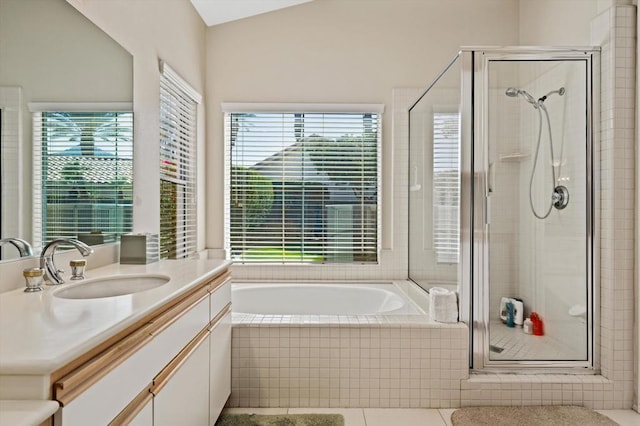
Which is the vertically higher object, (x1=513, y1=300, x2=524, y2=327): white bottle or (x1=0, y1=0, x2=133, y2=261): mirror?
(x1=0, y1=0, x2=133, y2=261): mirror

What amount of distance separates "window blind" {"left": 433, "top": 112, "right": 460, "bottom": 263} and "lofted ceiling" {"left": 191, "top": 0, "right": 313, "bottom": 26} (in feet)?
5.52

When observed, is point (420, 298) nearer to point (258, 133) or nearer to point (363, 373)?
point (363, 373)

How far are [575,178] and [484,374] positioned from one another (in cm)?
128

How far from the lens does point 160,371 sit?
1.24 m

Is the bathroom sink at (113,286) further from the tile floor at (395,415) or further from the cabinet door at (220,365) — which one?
→ the tile floor at (395,415)

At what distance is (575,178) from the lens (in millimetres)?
2422

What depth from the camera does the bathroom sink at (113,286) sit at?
145 cm

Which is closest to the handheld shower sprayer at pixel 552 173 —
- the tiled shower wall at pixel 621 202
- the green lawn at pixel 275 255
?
the tiled shower wall at pixel 621 202

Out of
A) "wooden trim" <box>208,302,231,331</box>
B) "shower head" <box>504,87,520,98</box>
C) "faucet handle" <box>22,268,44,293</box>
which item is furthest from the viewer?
"shower head" <box>504,87,520,98</box>

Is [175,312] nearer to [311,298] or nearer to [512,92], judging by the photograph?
[311,298]

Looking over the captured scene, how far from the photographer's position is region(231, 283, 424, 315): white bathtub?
3223 mm

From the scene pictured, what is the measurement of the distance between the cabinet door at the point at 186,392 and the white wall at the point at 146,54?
0.93 meters

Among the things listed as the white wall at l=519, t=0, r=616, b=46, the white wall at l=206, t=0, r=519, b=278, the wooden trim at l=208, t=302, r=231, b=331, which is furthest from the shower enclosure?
the wooden trim at l=208, t=302, r=231, b=331

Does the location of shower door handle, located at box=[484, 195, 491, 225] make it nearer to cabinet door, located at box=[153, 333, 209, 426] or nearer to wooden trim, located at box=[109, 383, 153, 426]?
cabinet door, located at box=[153, 333, 209, 426]
